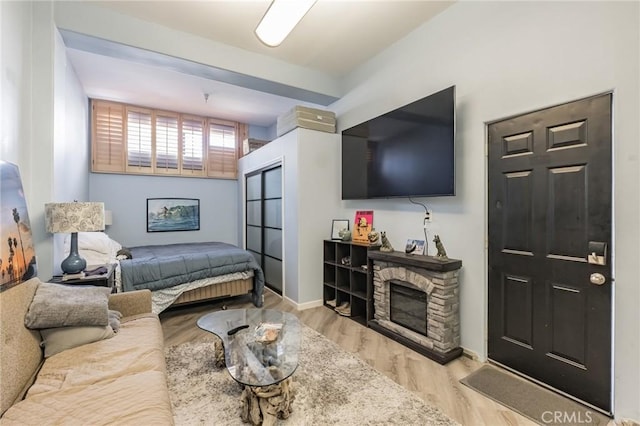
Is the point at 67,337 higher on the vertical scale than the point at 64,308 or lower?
lower

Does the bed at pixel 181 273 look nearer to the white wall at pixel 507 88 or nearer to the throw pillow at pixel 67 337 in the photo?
the throw pillow at pixel 67 337

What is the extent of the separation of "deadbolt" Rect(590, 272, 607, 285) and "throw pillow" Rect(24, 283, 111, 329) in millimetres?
3042

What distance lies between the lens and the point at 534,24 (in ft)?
6.95

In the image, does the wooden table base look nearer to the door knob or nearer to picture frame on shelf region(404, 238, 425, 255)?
picture frame on shelf region(404, 238, 425, 255)

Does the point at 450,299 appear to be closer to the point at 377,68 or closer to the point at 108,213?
the point at 377,68

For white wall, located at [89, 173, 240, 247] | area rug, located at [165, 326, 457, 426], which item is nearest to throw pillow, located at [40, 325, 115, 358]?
area rug, located at [165, 326, 457, 426]

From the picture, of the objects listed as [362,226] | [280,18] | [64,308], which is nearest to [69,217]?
[64,308]

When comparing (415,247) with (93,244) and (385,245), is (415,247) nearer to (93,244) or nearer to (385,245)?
(385,245)

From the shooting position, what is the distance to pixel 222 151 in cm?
596

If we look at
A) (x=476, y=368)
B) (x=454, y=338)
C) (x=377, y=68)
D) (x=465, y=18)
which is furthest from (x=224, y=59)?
(x=476, y=368)

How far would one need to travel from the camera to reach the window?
495 centimetres

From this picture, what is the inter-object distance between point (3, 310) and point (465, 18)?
377cm

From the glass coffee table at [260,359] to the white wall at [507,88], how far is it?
160 cm

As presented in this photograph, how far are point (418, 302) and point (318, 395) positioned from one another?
1.28 metres
